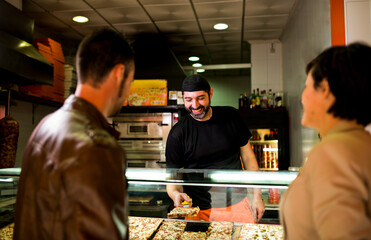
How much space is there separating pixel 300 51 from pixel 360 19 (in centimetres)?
188

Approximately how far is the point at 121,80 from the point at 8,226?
1976 millimetres

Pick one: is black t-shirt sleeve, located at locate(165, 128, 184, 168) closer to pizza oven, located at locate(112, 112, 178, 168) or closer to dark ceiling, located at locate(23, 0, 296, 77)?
dark ceiling, located at locate(23, 0, 296, 77)

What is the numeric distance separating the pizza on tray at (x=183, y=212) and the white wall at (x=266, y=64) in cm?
459

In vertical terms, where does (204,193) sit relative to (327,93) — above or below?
below

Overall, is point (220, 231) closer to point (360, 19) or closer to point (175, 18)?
point (360, 19)

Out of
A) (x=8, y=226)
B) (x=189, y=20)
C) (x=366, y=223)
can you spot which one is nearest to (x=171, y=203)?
(x=8, y=226)

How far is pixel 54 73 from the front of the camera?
484 centimetres

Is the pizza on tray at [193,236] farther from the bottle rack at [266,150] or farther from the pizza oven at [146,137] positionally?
the bottle rack at [266,150]

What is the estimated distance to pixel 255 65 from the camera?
6.48 metres

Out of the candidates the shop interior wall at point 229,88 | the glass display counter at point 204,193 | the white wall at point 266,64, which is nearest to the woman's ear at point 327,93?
the glass display counter at point 204,193

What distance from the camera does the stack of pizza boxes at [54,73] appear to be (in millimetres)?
4512

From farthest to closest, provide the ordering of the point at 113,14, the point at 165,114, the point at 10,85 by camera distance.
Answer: the point at 165,114 < the point at 113,14 < the point at 10,85

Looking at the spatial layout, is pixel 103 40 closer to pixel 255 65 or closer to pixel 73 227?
pixel 73 227

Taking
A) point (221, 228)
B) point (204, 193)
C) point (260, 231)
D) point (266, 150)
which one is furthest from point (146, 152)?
point (260, 231)
